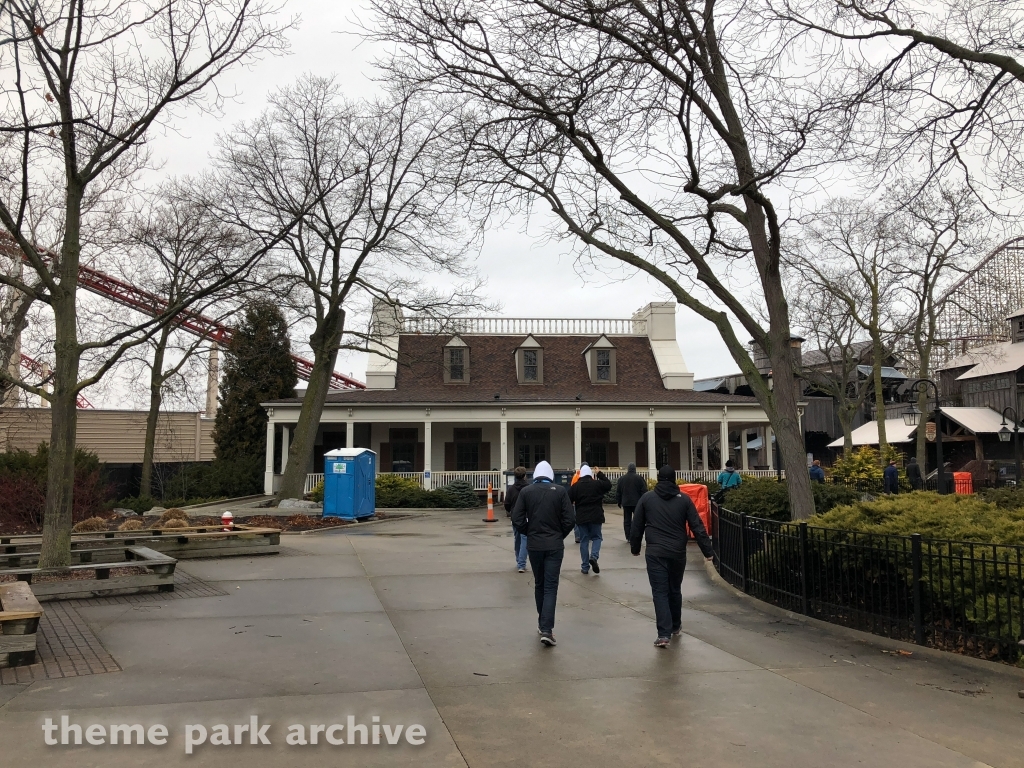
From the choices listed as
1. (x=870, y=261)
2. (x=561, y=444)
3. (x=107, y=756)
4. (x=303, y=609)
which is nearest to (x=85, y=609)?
(x=303, y=609)

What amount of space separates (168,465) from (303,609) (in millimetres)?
30664

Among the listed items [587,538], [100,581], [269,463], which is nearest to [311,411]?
[269,463]

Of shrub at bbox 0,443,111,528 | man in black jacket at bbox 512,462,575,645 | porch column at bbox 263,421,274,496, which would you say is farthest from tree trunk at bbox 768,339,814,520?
porch column at bbox 263,421,274,496

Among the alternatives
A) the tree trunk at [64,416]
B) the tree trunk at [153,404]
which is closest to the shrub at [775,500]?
the tree trunk at [64,416]

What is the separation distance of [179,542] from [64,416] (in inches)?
161

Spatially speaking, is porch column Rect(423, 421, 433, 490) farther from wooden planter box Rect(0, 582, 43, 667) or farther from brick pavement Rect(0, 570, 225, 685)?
wooden planter box Rect(0, 582, 43, 667)

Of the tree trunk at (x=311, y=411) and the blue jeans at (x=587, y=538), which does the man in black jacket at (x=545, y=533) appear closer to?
the blue jeans at (x=587, y=538)

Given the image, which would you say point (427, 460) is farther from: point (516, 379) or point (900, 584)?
point (900, 584)

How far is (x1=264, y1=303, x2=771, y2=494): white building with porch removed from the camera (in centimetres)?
3186

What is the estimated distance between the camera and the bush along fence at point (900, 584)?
273 inches

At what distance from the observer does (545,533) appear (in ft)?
26.0

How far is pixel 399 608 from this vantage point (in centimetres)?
945

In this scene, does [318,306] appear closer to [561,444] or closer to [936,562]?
[561,444]

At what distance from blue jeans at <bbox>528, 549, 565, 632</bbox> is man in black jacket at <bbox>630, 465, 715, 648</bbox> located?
93 cm
